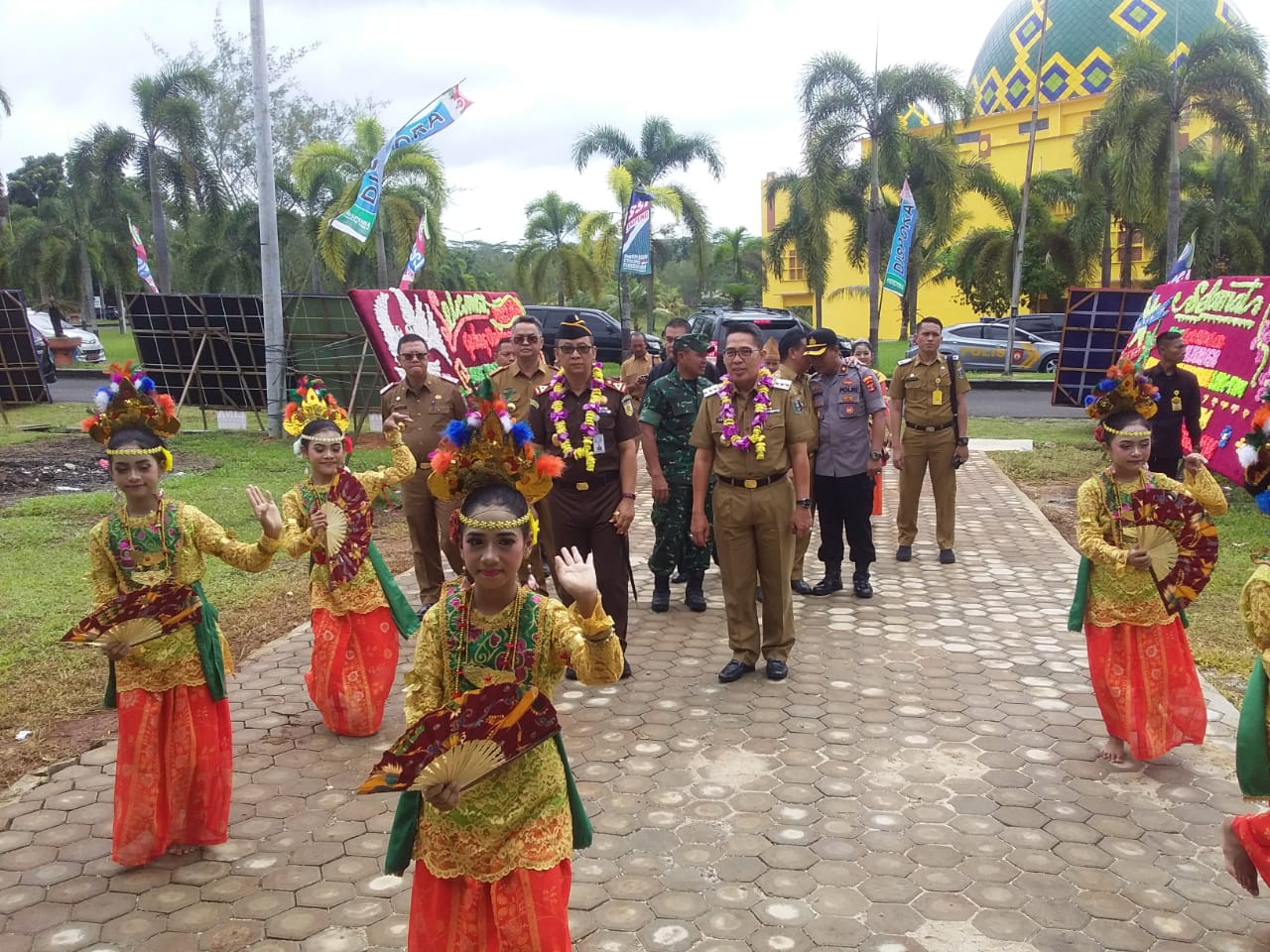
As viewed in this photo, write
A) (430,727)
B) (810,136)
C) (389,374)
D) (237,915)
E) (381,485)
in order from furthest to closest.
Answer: (810,136) → (389,374) → (381,485) → (237,915) → (430,727)

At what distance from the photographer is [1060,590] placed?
25.2 ft

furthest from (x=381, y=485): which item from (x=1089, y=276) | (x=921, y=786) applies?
(x=1089, y=276)

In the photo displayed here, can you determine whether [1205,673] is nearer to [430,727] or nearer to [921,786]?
[921,786]

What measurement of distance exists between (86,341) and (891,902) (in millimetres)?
36259

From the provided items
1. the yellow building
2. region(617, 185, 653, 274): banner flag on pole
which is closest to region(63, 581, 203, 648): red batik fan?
region(617, 185, 653, 274): banner flag on pole

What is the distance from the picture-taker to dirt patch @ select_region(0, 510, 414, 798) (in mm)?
4965

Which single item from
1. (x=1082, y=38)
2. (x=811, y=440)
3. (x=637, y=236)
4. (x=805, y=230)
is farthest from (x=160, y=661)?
(x=1082, y=38)

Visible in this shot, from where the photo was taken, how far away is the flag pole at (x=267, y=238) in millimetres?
14023

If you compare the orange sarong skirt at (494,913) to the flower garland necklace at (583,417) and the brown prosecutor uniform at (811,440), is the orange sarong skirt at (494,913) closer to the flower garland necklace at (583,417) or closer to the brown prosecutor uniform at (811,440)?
the flower garland necklace at (583,417)

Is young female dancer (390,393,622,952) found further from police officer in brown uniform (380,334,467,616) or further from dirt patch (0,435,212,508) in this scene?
dirt patch (0,435,212,508)

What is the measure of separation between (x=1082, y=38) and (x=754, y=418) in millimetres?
46237

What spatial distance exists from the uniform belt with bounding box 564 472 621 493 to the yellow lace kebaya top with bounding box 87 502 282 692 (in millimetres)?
2265

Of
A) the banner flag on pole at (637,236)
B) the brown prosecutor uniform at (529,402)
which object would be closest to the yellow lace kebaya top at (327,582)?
the brown prosecutor uniform at (529,402)

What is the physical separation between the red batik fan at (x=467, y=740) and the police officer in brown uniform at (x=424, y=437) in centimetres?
455
